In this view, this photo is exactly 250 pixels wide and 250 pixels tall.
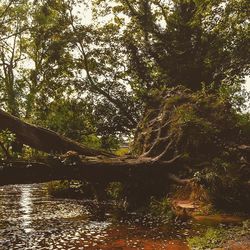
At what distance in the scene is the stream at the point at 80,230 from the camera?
11172mm

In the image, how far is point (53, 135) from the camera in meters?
15.5

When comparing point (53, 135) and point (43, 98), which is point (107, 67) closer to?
point (43, 98)

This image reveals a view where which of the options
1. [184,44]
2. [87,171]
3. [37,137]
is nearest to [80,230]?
[87,171]

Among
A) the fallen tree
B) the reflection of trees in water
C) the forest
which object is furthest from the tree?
the reflection of trees in water

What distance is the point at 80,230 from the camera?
13.1 meters

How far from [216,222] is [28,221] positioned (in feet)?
22.0

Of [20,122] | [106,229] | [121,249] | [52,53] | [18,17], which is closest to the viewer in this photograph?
[121,249]

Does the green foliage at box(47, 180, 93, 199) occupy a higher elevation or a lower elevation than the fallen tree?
lower

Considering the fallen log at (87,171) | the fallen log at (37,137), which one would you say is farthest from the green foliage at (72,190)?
the fallen log at (87,171)

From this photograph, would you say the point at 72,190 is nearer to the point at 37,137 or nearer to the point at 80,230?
the point at 37,137

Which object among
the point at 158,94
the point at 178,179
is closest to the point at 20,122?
the point at 178,179

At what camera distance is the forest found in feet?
43.1

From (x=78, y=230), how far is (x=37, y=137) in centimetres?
404

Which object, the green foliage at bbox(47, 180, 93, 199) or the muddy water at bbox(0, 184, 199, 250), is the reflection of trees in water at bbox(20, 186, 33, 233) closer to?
the muddy water at bbox(0, 184, 199, 250)
